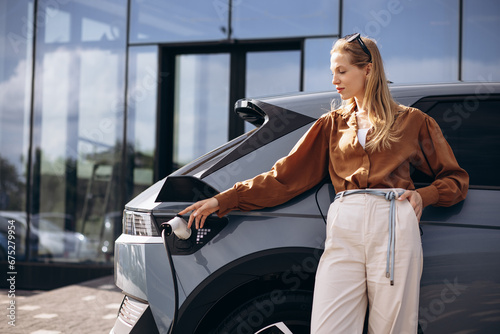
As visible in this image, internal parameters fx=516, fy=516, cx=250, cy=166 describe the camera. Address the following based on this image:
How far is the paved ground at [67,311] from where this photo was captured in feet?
14.9

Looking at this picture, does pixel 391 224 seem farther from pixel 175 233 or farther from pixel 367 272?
pixel 175 233

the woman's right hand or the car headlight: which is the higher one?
the woman's right hand

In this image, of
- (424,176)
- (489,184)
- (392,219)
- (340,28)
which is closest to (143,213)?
(392,219)

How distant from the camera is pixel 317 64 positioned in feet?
23.9

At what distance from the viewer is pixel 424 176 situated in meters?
2.21

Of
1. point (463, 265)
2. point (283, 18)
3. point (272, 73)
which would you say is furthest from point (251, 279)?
point (283, 18)

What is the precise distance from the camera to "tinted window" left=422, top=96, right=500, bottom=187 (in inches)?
89.0

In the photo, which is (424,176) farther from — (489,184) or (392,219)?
(392,219)

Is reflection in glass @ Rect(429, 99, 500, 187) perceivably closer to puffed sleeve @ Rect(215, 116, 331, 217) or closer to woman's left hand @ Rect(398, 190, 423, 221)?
woman's left hand @ Rect(398, 190, 423, 221)

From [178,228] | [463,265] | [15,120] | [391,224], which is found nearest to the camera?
[391,224]

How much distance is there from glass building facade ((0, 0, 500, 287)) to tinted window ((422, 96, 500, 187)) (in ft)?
16.4

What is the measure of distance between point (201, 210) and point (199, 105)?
6.00m

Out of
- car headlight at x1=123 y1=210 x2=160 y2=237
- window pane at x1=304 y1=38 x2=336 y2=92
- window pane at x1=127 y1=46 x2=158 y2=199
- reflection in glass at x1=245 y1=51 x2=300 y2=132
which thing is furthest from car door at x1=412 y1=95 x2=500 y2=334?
window pane at x1=127 y1=46 x2=158 y2=199

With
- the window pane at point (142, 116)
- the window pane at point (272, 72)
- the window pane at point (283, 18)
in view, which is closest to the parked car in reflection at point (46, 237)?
the window pane at point (142, 116)
